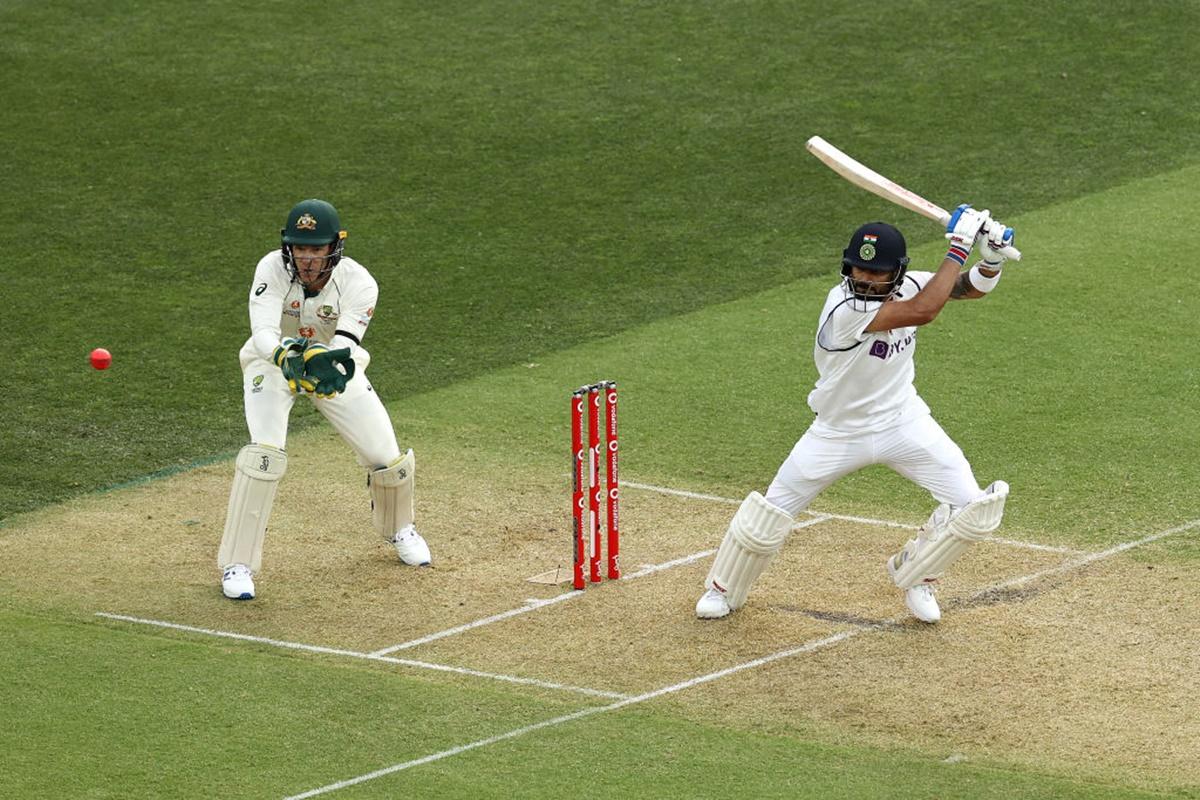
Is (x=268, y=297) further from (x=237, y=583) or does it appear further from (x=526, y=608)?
(x=526, y=608)

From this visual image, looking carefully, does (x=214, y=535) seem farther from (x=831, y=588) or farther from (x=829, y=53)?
(x=829, y=53)

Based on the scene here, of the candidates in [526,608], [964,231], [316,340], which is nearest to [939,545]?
[964,231]

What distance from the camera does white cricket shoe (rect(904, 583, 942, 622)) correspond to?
9.50 metres

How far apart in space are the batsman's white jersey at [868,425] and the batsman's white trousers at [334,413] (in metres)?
2.25

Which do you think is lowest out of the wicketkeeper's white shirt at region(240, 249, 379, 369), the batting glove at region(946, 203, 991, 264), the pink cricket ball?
the batting glove at region(946, 203, 991, 264)

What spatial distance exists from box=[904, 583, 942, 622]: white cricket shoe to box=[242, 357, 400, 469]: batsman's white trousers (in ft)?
9.56

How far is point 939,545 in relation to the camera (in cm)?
930

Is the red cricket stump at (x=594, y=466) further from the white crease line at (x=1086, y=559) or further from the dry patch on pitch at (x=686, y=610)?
the white crease line at (x=1086, y=559)

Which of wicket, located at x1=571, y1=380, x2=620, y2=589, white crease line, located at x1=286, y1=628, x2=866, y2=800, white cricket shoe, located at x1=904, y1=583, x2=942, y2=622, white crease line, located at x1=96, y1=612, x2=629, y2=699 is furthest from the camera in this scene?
wicket, located at x1=571, y1=380, x2=620, y2=589

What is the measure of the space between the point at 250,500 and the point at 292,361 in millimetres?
818

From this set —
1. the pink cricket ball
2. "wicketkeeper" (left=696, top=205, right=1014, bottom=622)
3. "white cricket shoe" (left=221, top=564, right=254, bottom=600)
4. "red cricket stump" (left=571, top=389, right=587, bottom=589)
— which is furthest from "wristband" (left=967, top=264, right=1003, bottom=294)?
the pink cricket ball

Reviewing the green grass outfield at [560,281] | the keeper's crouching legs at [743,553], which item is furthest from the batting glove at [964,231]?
the green grass outfield at [560,281]

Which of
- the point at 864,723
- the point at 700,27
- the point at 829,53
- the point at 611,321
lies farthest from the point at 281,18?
the point at 864,723

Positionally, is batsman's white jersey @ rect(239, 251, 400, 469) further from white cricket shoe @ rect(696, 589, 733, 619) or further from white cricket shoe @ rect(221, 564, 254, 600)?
white cricket shoe @ rect(696, 589, 733, 619)
